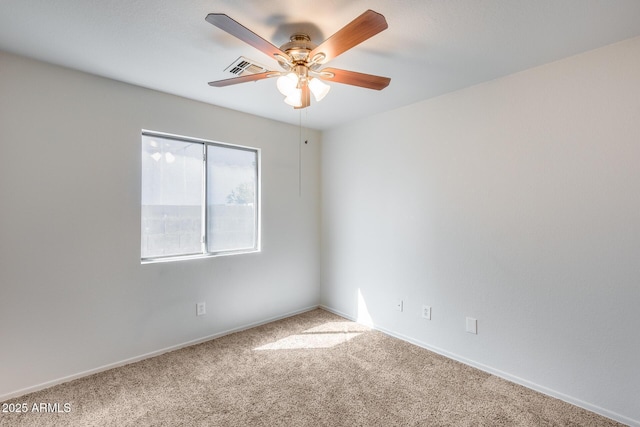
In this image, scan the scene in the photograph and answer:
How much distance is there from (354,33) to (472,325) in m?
2.46

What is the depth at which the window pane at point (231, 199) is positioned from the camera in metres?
3.18

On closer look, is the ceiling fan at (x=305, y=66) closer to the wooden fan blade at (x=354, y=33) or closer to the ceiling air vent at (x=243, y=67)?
the wooden fan blade at (x=354, y=33)

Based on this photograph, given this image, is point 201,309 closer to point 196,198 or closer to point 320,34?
point 196,198

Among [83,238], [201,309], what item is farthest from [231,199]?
[83,238]

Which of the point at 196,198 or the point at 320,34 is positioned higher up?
the point at 320,34

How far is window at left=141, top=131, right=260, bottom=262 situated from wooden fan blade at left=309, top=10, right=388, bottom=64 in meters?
1.89

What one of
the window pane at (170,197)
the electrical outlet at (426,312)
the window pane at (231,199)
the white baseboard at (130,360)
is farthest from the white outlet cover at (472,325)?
the window pane at (170,197)

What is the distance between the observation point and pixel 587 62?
200cm

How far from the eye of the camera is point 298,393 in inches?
85.0

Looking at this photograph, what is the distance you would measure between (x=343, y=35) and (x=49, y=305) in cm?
275

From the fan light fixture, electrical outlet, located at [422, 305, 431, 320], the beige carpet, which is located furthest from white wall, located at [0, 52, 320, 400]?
electrical outlet, located at [422, 305, 431, 320]

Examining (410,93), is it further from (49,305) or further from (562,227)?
(49,305)

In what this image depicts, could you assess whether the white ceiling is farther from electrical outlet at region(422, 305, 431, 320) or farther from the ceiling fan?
electrical outlet at region(422, 305, 431, 320)

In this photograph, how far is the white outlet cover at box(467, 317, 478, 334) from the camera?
2541mm
